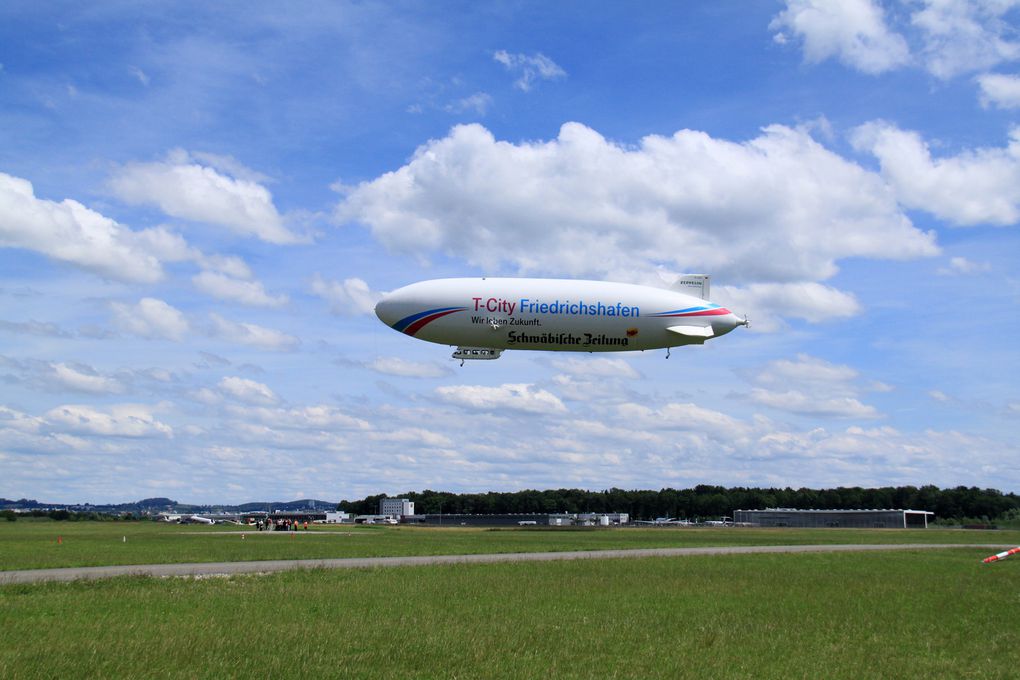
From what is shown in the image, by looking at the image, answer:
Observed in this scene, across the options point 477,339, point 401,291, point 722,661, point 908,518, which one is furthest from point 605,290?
point 908,518

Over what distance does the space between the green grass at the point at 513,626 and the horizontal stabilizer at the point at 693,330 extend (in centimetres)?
1016

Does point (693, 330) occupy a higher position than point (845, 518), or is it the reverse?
point (693, 330)

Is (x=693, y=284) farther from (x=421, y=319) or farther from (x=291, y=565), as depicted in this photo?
(x=291, y=565)

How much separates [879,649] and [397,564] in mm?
28107

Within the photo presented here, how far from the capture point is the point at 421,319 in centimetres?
3716

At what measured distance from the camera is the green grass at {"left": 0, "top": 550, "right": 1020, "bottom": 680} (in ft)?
69.6

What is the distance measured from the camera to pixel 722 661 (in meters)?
22.1

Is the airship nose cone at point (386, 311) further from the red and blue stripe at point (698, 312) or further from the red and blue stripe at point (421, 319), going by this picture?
the red and blue stripe at point (698, 312)

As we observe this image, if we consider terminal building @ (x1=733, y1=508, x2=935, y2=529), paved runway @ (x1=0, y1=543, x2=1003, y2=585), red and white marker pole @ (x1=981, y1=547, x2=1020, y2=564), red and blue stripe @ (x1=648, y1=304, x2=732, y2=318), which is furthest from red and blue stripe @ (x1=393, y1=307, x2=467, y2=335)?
terminal building @ (x1=733, y1=508, x2=935, y2=529)

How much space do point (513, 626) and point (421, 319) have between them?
1424 cm

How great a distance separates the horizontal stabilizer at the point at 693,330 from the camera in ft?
127

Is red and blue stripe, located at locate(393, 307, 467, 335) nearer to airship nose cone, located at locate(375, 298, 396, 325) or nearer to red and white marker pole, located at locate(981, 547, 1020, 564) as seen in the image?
airship nose cone, located at locate(375, 298, 396, 325)

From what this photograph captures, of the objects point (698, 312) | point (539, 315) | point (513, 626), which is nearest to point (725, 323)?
point (698, 312)

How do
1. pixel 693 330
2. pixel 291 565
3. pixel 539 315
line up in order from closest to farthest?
pixel 539 315, pixel 693 330, pixel 291 565
